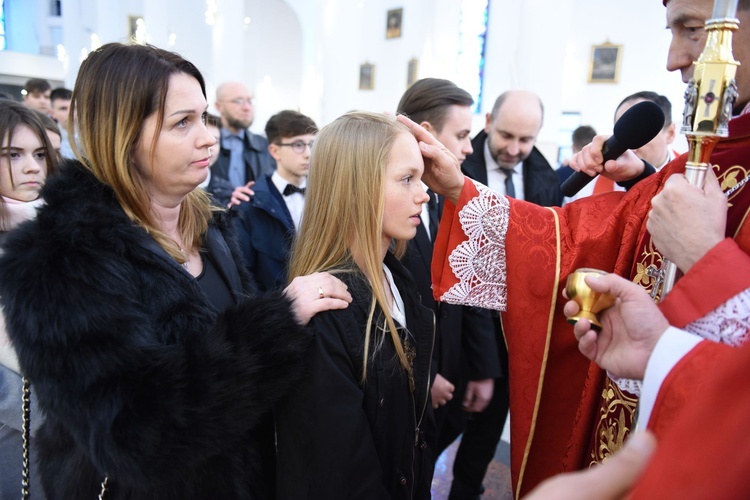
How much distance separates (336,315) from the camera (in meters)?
1.38

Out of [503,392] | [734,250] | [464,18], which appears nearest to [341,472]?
[734,250]

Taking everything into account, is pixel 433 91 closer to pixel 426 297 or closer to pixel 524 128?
pixel 524 128

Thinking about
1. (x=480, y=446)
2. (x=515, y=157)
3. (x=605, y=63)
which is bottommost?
(x=480, y=446)

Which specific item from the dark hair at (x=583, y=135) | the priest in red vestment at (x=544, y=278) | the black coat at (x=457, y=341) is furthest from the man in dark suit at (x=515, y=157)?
the dark hair at (x=583, y=135)

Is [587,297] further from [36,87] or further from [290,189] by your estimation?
[36,87]

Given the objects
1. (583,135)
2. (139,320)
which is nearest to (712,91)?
(139,320)

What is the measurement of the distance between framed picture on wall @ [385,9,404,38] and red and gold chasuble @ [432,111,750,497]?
15.8 meters

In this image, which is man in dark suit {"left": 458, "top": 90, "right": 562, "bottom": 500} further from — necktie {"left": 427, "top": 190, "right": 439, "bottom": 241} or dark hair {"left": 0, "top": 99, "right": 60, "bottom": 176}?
dark hair {"left": 0, "top": 99, "right": 60, "bottom": 176}

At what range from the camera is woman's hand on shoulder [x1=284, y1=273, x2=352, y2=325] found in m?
1.33

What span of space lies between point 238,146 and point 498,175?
9.51 ft

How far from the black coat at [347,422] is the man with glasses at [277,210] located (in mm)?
1116

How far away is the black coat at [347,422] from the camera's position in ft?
4.32

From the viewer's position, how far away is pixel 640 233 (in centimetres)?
145

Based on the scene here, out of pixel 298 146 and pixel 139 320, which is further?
pixel 298 146
